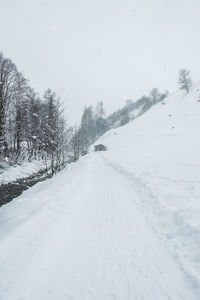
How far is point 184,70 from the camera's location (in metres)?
55.5

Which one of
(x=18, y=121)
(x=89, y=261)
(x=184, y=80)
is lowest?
(x=89, y=261)

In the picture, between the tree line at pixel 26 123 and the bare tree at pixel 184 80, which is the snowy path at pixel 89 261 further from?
the bare tree at pixel 184 80

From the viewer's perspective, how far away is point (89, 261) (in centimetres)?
314

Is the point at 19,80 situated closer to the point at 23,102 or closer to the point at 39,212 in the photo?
the point at 23,102

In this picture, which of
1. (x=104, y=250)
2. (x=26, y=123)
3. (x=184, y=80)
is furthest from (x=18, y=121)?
(x=184, y=80)

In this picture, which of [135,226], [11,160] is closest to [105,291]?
[135,226]

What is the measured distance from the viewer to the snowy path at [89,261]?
7.92ft

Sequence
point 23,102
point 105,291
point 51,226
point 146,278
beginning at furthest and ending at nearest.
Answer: point 23,102 → point 51,226 → point 146,278 → point 105,291

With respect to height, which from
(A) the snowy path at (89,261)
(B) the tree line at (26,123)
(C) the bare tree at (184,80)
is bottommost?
(A) the snowy path at (89,261)

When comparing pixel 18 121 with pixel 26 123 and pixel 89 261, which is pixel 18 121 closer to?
pixel 26 123

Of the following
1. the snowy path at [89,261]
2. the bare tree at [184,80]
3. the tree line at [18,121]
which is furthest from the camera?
the bare tree at [184,80]

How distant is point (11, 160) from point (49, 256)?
20.7 m

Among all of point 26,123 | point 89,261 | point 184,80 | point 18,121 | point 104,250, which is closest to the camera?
point 89,261

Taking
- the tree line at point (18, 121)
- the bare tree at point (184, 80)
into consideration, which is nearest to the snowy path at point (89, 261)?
the tree line at point (18, 121)
